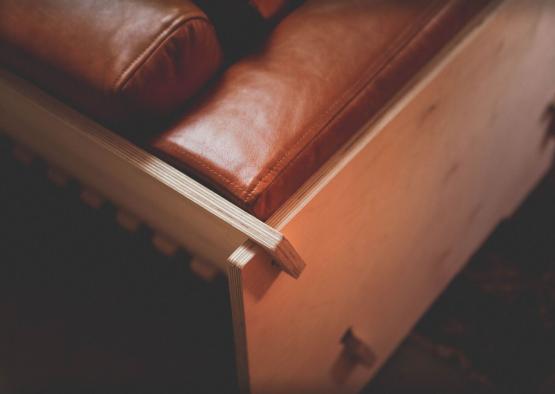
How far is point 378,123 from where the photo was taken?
0.77 meters

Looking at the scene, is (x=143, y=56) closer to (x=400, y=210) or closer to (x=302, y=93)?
(x=302, y=93)

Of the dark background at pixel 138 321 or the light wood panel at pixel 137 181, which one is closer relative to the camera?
the light wood panel at pixel 137 181

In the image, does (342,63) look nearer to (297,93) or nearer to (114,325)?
(297,93)

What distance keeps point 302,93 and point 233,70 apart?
0.38 ft

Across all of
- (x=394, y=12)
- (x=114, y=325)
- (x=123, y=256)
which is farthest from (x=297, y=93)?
(x=114, y=325)

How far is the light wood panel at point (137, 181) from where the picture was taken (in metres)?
0.64

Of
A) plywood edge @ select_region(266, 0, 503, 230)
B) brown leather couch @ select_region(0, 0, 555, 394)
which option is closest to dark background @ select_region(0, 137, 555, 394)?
brown leather couch @ select_region(0, 0, 555, 394)

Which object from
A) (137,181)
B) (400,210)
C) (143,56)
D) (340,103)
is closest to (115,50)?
(143,56)

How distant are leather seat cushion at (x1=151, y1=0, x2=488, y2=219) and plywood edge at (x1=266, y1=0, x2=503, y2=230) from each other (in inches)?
0.4

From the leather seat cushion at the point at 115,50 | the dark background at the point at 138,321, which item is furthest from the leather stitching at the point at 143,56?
the dark background at the point at 138,321

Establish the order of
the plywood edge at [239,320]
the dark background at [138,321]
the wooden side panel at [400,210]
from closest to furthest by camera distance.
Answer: the plywood edge at [239,320] < the wooden side panel at [400,210] < the dark background at [138,321]

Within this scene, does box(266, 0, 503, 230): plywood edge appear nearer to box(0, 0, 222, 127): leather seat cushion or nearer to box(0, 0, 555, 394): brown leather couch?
box(0, 0, 555, 394): brown leather couch

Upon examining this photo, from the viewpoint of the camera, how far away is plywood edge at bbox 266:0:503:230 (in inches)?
27.0

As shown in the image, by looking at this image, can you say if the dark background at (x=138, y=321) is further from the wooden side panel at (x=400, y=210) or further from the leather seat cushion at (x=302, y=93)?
the leather seat cushion at (x=302, y=93)
